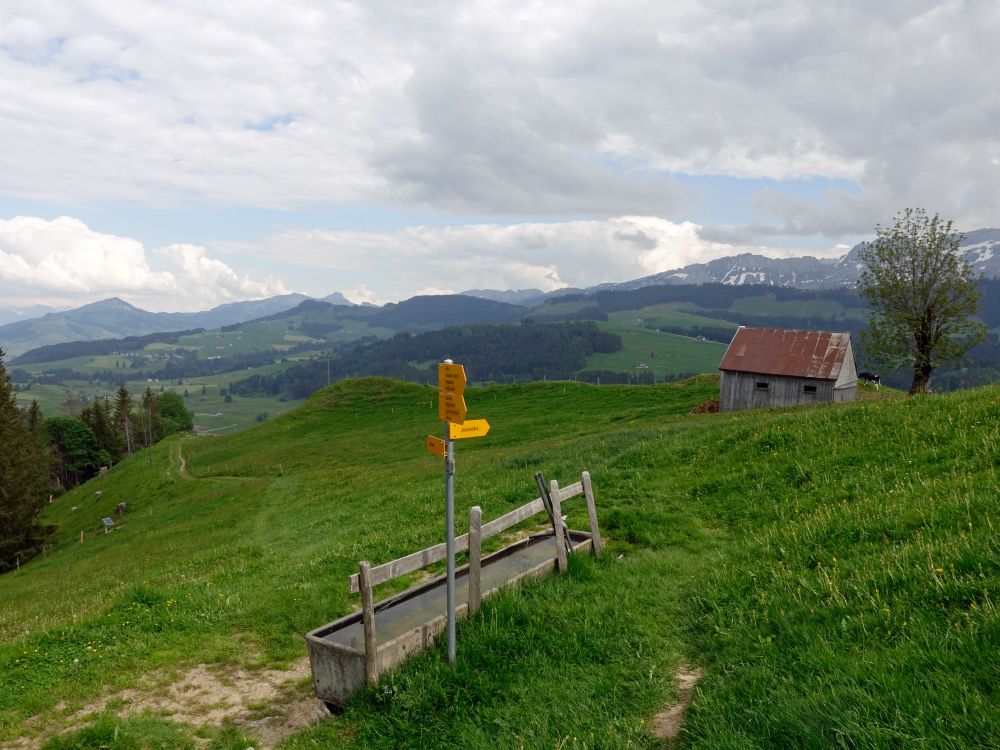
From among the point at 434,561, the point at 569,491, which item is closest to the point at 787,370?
the point at 569,491

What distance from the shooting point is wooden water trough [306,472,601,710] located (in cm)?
868

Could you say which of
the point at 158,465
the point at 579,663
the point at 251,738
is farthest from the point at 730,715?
the point at 158,465

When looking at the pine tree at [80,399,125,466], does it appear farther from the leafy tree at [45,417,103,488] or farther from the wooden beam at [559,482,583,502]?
the wooden beam at [559,482,583,502]

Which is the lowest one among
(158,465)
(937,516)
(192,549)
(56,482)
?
(56,482)

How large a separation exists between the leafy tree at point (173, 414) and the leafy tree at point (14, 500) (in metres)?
88.2

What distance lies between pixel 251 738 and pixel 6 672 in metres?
6.03

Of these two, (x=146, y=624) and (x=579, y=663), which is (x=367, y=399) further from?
(x=579, y=663)

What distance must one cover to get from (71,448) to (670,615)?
4999 inches

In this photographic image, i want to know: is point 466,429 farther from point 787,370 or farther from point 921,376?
point 921,376

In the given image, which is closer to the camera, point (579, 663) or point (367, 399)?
point (579, 663)

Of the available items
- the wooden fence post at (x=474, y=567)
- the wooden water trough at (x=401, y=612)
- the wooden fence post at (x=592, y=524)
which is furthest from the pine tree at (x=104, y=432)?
the wooden fence post at (x=474, y=567)

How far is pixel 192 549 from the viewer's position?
86.3 feet

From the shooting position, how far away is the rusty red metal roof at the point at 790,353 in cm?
4869

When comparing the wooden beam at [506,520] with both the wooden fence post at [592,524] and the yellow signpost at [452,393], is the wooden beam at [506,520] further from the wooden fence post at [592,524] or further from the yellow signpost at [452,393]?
the yellow signpost at [452,393]
